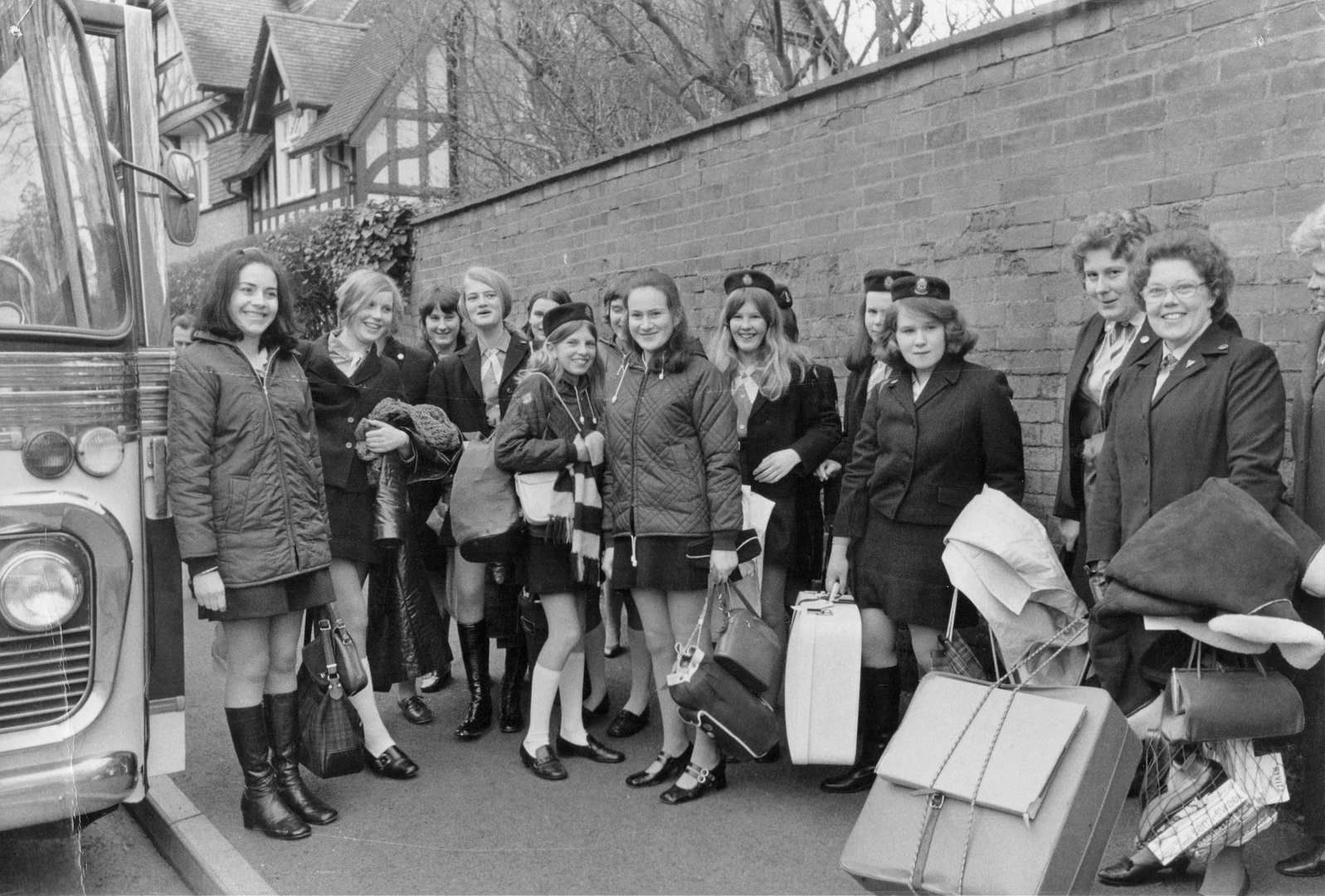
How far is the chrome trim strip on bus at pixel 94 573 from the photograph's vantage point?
352cm

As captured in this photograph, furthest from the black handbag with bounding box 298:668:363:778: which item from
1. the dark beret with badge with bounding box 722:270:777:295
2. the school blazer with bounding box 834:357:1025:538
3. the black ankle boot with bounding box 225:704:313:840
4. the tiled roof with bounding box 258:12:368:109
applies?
the tiled roof with bounding box 258:12:368:109

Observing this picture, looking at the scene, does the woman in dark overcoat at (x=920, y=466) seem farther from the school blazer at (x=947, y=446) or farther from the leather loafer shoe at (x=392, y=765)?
the leather loafer shoe at (x=392, y=765)

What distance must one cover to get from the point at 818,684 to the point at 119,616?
7.71 ft

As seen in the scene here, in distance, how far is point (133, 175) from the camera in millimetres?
4160

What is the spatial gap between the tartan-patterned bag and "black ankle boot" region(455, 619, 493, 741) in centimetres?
219

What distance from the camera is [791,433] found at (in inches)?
199

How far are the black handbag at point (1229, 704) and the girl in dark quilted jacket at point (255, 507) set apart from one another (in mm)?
2843

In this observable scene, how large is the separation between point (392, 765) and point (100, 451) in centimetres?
191

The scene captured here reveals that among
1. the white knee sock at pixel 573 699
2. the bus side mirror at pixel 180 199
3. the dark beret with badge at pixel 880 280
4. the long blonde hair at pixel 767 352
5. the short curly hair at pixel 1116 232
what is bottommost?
the white knee sock at pixel 573 699

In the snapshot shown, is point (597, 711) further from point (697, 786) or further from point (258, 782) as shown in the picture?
point (258, 782)

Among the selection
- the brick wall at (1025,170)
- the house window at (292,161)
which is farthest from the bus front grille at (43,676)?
the house window at (292,161)

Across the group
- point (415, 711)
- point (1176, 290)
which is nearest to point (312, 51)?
point (415, 711)

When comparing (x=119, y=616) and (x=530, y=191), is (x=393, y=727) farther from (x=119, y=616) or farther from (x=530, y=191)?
(x=530, y=191)

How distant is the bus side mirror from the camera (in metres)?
4.29
